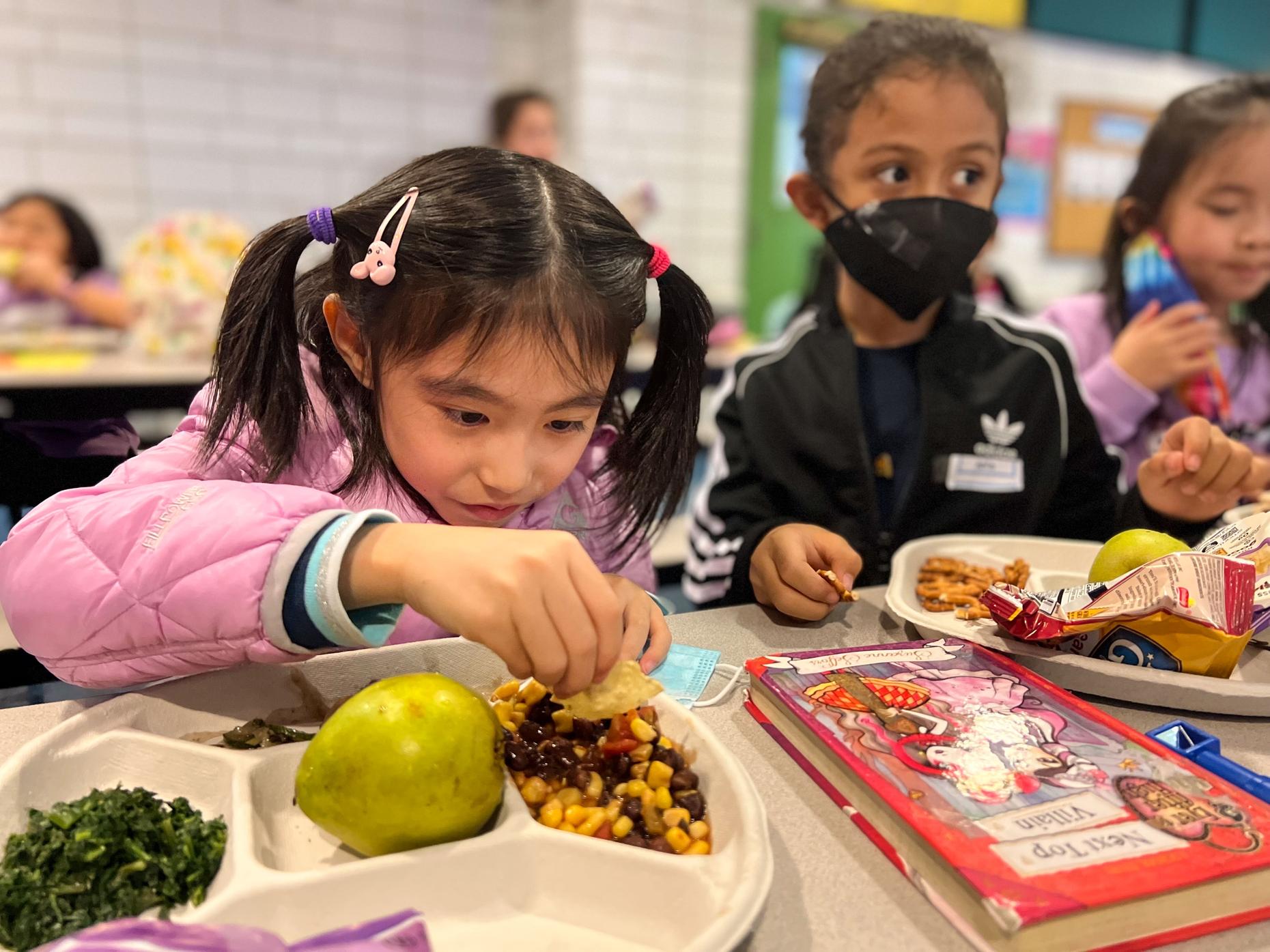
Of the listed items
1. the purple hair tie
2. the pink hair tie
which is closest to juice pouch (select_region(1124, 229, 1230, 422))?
the pink hair tie

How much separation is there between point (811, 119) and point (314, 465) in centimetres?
117

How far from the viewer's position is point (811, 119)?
1731 mm

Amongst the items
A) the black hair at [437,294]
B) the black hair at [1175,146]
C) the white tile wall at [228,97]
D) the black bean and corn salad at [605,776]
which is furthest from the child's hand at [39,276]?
the black hair at [1175,146]

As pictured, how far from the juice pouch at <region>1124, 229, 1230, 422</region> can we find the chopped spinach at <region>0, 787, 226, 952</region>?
6.62 ft

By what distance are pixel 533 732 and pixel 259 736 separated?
0.25 meters

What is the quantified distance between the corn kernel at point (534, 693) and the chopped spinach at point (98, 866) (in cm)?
29

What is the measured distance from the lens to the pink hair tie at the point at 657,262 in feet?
3.54

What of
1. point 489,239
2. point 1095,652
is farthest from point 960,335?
point 489,239

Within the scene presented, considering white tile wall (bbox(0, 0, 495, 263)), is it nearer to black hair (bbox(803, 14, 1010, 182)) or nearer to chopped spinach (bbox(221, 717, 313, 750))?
black hair (bbox(803, 14, 1010, 182))

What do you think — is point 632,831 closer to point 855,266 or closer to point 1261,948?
point 1261,948

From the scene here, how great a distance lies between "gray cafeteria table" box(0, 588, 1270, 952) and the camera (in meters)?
0.61

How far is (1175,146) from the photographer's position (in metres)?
1.95

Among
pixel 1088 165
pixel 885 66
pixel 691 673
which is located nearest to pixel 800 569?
pixel 691 673

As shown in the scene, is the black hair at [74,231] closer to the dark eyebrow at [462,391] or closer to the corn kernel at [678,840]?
the dark eyebrow at [462,391]
